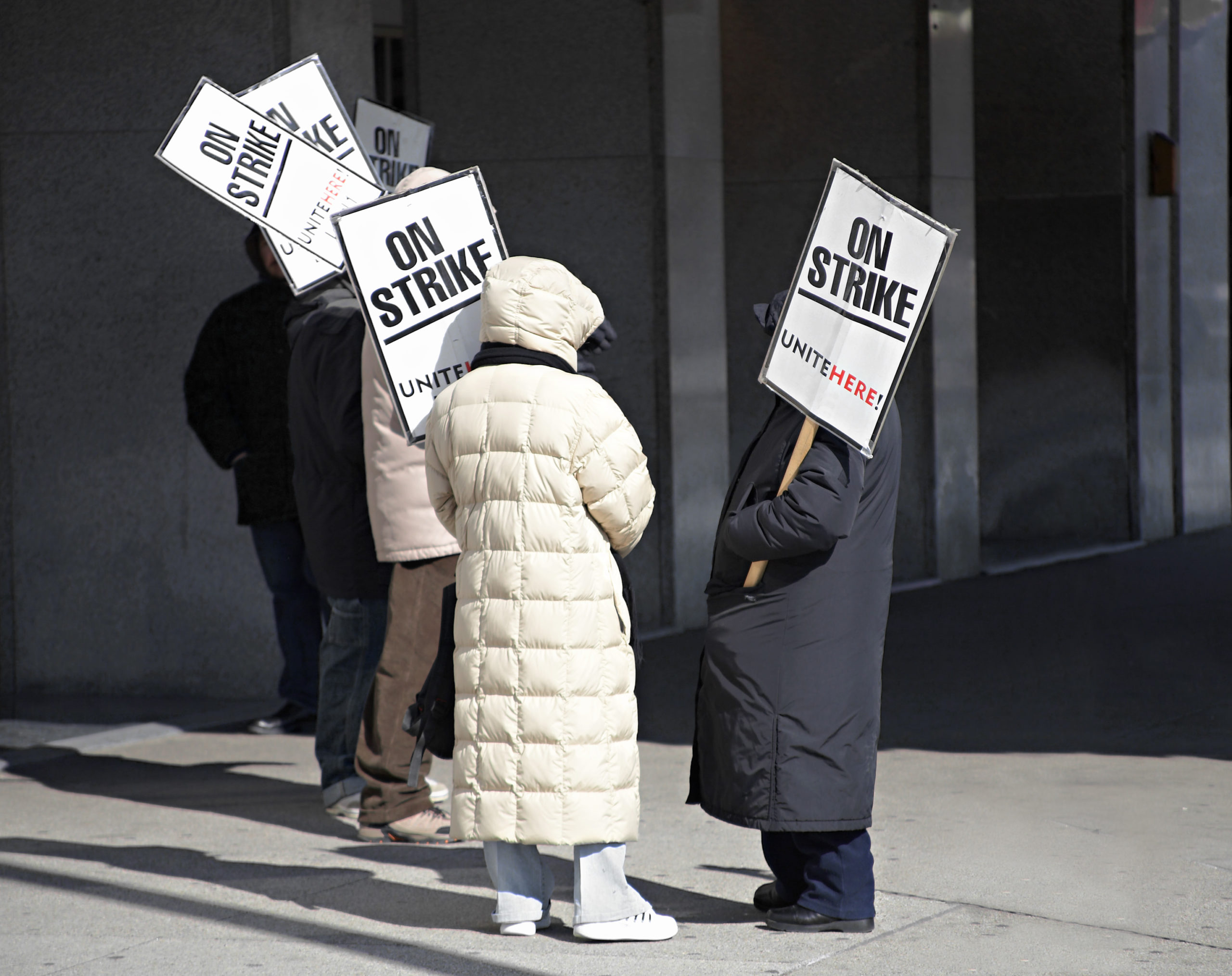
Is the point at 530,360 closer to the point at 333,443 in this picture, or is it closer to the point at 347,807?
the point at 333,443

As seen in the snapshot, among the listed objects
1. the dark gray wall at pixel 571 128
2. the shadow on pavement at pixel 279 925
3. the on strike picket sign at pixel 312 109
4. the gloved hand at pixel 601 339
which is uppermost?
the dark gray wall at pixel 571 128

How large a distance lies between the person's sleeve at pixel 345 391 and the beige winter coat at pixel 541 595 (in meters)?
1.32

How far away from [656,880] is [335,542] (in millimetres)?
1611

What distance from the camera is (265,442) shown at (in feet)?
22.9

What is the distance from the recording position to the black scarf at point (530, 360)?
4234mm

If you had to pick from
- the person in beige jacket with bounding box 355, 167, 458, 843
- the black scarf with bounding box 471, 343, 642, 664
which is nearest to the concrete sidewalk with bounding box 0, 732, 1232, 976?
the person in beige jacket with bounding box 355, 167, 458, 843

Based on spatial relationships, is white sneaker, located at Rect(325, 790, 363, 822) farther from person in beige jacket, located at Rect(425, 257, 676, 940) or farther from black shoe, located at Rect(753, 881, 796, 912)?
black shoe, located at Rect(753, 881, 796, 912)

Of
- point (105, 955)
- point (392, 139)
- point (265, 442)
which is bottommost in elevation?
point (105, 955)

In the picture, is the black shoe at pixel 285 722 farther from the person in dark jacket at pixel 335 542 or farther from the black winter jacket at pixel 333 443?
the black winter jacket at pixel 333 443

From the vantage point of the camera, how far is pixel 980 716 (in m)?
6.99

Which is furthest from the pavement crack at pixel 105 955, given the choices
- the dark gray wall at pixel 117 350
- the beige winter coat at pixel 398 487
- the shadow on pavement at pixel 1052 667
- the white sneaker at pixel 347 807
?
the dark gray wall at pixel 117 350

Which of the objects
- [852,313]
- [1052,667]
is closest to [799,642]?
[852,313]

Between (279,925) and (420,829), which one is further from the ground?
(420,829)

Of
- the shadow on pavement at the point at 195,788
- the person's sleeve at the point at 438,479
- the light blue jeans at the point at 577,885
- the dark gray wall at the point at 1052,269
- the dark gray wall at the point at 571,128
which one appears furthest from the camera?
the dark gray wall at the point at 1052,269
